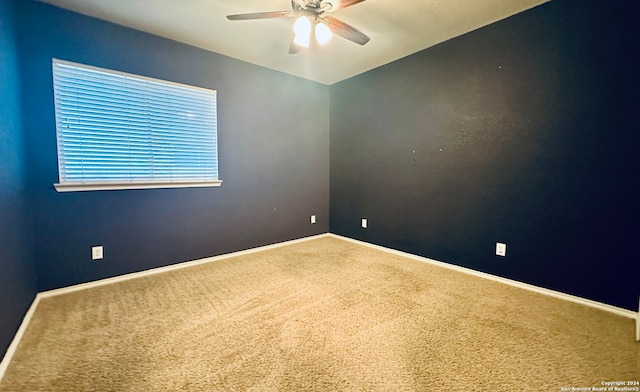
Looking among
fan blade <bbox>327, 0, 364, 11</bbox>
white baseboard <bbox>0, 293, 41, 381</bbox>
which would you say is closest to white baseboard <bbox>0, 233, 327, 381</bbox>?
white baseboard <bbox>0, 293, 41, 381</bbox>

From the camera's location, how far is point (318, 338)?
5.39 ft

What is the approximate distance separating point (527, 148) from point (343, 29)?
194 cm

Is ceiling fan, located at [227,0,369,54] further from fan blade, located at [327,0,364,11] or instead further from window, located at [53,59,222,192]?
window, located at [53,59,222,192]

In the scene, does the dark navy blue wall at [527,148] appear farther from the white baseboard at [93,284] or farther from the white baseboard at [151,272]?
the white baseboard at [93,284]

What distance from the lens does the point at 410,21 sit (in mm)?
2385

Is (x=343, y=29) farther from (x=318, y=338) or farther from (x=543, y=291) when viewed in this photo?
→ (x=543, y=291)

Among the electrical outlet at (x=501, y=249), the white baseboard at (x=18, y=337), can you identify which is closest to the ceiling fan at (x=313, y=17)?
the electrical outlet at (x=501, y=249)

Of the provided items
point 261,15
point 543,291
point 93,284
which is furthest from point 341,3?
point 93,284

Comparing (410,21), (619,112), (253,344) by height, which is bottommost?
(253,344)

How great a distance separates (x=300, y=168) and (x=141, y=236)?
7.23ft

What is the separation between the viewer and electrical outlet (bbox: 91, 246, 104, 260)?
239 cm

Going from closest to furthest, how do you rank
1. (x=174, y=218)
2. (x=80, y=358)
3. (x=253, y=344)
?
(x=80, y=358), (x=253, y=344), (x=174, y=218)

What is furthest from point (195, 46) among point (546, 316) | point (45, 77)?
point (546, 316)

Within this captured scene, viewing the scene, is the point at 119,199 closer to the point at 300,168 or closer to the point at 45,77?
the point at 45,77
